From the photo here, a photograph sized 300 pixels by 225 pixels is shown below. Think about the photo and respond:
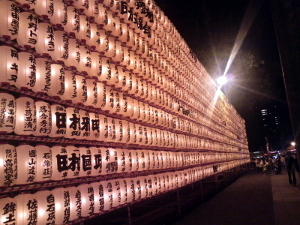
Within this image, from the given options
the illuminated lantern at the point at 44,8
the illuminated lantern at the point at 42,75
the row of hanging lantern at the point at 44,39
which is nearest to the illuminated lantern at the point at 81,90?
the row of hanging lantern at the point at 44,39

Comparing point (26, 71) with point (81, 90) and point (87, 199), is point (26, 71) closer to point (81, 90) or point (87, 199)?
point (81, 90)

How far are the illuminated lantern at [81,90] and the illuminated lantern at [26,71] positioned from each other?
1.09m

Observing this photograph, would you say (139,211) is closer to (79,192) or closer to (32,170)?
(79,192)

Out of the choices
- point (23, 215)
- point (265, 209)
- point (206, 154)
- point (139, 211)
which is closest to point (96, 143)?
point (23, 215)

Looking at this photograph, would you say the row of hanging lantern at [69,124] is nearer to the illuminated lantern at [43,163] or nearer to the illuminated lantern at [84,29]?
the illuminated lantern at [43,163]

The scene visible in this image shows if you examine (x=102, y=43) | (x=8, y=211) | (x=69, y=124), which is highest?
(x=102, y=43)

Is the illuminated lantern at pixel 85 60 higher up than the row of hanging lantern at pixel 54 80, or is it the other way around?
the illuminated lantern at pixel 85 60

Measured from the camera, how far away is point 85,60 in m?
5.79

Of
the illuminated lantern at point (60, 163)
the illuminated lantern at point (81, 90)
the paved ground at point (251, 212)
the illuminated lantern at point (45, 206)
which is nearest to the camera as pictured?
the illuminated lantern at point (45, 206)

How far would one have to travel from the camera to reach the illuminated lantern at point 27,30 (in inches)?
175

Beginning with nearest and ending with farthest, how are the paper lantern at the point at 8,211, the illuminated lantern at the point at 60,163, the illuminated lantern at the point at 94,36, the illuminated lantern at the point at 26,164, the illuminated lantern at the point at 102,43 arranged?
the paper lantern at the point at 8,211 → the illuminated lantern at the point at 26,164 → the illuminated lantern at the point at 60,163 → the illuminated lantern at the point at 94,36 → the illuminated lantern at the point at 102,43

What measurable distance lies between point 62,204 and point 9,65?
2.50 m

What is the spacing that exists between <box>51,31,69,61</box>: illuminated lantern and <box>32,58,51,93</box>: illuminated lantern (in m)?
0.30

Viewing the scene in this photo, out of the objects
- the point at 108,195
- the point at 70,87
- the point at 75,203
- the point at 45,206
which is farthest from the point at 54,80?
the point at 108,195
